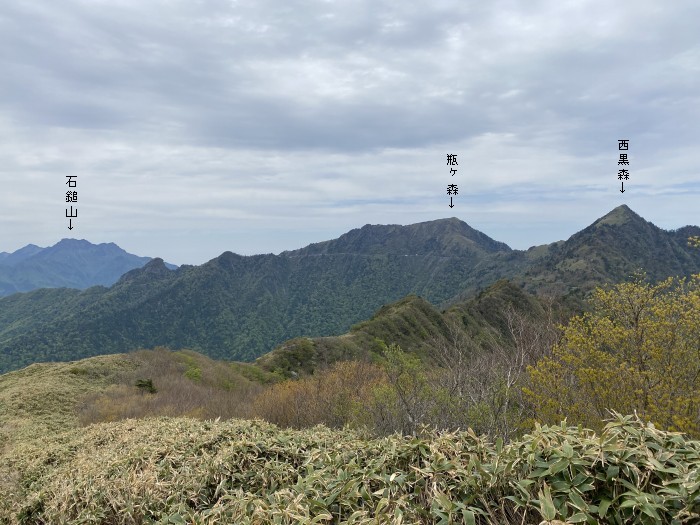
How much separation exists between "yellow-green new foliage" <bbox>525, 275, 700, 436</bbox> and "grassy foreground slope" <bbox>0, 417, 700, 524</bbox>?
8.20m

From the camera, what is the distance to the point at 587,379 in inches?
468

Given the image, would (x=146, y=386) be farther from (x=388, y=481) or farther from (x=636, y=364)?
(x=388, y=481)

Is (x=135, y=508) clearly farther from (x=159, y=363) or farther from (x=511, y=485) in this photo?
(x=159, y=363)

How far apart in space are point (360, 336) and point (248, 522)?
70398mm

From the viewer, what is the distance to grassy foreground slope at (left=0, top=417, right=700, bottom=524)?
3418 mm

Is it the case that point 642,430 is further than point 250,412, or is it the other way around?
point 250,412

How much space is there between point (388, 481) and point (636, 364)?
423 inches

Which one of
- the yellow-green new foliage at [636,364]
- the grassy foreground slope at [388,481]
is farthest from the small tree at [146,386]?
the yellow-green new foliage at [636,364]

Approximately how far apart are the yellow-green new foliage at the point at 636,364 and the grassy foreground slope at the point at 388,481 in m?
8.20

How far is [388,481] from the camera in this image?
414 centimetres

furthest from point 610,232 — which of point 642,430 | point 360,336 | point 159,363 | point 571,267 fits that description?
point 642,430

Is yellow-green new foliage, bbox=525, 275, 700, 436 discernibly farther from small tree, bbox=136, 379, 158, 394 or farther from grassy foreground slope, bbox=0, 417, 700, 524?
small tree, bbox=136, 379, 158, 394

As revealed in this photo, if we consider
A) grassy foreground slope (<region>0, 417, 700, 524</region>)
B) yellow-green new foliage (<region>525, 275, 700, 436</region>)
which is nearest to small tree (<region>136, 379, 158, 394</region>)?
grassy foreground slope (<region>0, 417, 700, 524</region>)

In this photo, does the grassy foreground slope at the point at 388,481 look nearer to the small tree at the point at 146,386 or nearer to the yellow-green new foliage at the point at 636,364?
the yellow-green new foliage at the point at 636,364
